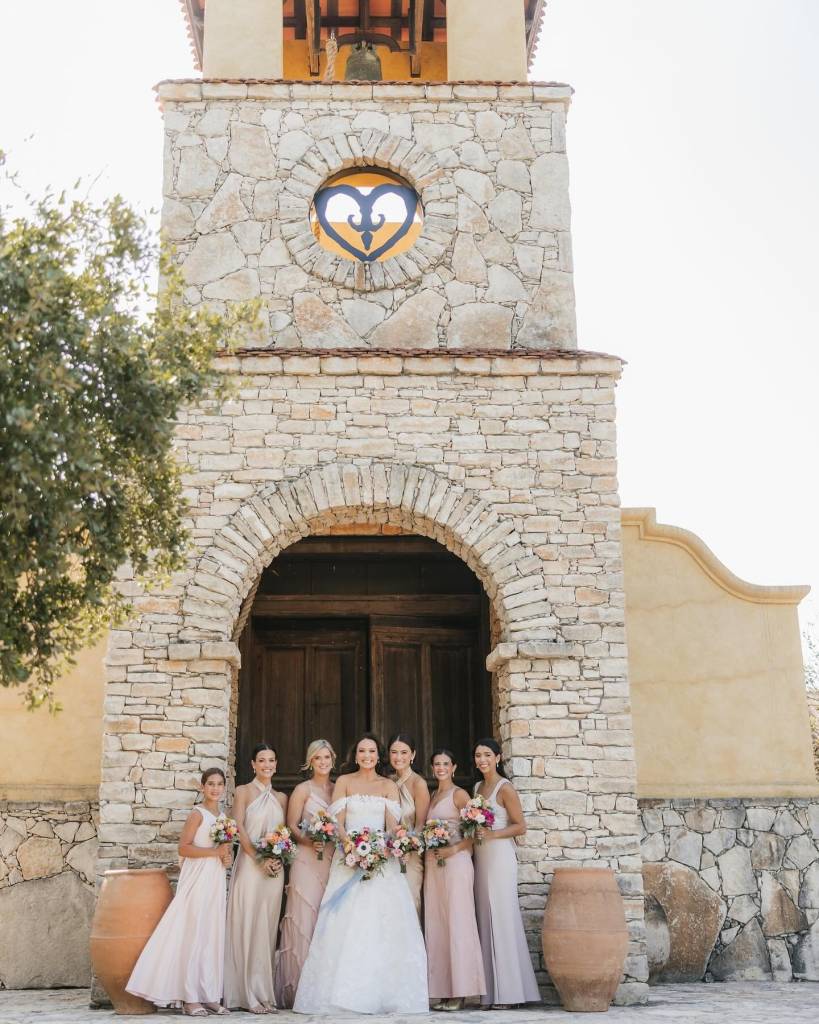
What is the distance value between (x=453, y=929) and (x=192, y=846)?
79.4 inches

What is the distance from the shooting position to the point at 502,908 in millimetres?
8305

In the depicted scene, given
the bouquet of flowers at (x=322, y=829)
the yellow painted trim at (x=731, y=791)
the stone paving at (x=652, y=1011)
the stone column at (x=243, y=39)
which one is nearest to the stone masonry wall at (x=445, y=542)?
the stone paving at (x=652, y=1011)

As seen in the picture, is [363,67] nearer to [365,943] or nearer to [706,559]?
[706,559]

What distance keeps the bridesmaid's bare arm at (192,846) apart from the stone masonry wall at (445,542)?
0.47 m

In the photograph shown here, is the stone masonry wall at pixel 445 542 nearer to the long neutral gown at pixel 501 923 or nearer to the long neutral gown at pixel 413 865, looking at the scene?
the long neutral gown at pixel 501 923

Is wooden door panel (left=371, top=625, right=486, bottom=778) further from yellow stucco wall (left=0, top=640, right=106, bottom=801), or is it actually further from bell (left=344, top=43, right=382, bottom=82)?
bell (left=344, top=43, right=382, bottom=82)

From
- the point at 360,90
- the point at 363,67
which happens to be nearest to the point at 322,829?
the point at 360,90

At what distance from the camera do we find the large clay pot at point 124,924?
25.5 feet

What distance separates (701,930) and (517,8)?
30.6ft

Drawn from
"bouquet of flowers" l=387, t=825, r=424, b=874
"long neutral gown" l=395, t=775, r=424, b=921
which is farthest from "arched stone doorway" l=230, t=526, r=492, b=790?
"bouquet of flowers" l=387, t=825, r=424, b=874

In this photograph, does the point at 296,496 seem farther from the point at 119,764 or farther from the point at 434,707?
the point at 434,707

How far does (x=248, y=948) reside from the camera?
8.18 m

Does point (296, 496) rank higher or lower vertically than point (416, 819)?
higher

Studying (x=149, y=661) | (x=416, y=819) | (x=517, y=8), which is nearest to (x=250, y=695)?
(x=149, y=661)
